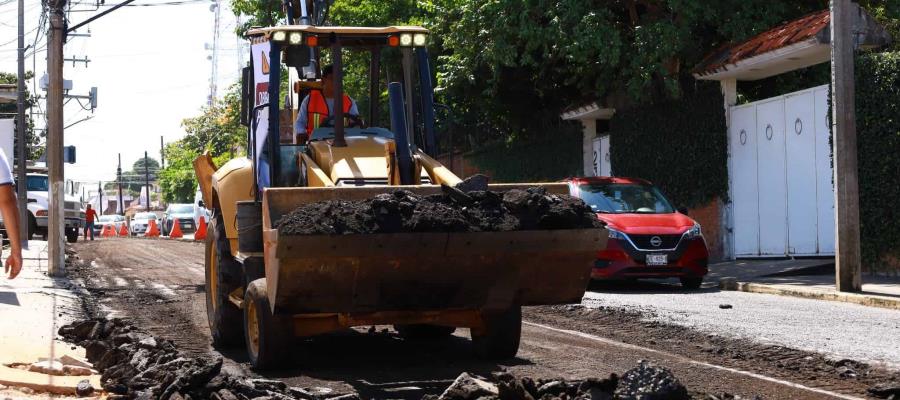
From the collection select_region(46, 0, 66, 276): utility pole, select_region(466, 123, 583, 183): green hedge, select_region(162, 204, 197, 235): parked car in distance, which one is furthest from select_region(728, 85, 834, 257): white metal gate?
select_region(162, 204, 197, 235): parked car in distance

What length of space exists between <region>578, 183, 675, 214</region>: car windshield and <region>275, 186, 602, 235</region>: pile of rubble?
9.66 metres

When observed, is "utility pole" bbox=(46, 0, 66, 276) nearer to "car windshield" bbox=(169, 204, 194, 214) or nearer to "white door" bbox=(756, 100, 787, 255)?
"white door" bbox=(756, 100, 787, 255)

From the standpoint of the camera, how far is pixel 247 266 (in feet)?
28.9

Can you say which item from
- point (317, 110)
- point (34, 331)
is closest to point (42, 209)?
point (34, 331)

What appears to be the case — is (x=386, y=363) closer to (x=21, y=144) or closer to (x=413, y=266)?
(x=413, y=266)

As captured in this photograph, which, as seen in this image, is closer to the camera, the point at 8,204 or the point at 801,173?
the point at 8,204

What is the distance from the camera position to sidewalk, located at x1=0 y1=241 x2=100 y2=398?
7.38m

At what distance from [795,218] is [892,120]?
3.36 m

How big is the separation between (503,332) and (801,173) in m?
12.3

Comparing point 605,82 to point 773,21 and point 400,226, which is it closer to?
point 773,21

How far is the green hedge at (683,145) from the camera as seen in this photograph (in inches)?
889

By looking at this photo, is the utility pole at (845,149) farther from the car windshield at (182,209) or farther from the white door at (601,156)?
the car windshield at (182,209)

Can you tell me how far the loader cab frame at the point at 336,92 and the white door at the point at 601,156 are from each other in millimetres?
17869

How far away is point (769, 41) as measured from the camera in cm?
1983
